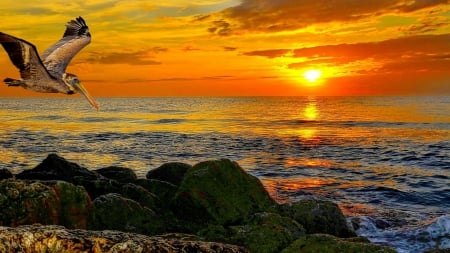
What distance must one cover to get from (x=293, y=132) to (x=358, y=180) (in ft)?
79.6

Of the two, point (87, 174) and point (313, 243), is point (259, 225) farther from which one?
point (87, 174)

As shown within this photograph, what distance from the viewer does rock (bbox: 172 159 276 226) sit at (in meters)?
10.5

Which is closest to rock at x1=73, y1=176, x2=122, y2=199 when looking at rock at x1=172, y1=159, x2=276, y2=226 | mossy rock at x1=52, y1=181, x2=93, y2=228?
rock at x1=172, y1=159, x2=276, y2=226

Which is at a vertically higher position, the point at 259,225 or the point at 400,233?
the point at 259,225

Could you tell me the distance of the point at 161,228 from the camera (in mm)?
9625

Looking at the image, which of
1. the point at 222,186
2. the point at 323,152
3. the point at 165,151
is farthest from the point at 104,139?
the point at 222,186

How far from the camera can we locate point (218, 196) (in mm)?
10773

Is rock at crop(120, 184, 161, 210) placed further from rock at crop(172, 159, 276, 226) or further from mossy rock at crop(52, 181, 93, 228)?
mossy rock at crop(52, 181, 93, 228)

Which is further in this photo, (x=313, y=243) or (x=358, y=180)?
(x=358, y=180)

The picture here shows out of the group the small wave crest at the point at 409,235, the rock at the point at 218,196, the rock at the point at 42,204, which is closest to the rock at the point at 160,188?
the rock at the point at 218,196

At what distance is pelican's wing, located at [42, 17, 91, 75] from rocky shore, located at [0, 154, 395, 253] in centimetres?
272

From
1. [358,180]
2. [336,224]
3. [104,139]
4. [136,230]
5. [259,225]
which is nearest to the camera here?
[259,225]

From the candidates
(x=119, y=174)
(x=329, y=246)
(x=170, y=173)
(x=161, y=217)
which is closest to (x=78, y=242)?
(x=329, y=246)

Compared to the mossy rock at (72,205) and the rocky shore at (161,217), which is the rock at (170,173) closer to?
the rocky shore at (161,217)
